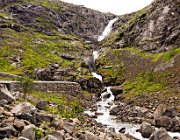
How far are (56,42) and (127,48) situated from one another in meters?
42.0

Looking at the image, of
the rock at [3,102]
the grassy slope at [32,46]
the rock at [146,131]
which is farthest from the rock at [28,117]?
the grassy slope at [32,46]

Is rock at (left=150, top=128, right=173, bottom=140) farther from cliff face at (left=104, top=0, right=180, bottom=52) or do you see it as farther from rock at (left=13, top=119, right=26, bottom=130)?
cliff face at (left=104, top=0, right=180, bottom=52)

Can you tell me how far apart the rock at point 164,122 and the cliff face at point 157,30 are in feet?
210

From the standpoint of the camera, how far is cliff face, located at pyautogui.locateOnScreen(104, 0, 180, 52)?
123 m

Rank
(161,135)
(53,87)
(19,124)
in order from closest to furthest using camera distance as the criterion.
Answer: (19,124) → (161,135) → (53,87)

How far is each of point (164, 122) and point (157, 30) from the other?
78681mm

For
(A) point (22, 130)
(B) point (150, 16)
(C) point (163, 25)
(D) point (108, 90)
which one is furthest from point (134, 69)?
(A) point (22, 130)

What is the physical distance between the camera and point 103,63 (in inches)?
5315

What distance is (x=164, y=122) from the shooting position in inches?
2247

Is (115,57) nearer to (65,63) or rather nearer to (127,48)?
(127,48)

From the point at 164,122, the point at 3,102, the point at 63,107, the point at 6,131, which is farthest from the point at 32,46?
the point at 6,131

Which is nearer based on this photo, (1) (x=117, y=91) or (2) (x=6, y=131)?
(2) (x=6, y=131)

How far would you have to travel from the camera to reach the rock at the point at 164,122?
5662 cm

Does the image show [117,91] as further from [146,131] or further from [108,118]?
[146,131]
